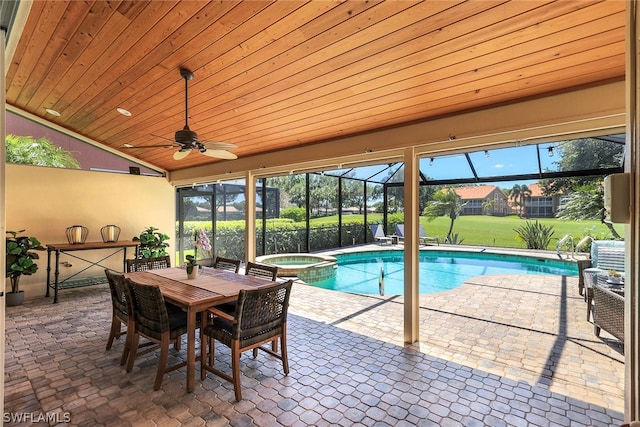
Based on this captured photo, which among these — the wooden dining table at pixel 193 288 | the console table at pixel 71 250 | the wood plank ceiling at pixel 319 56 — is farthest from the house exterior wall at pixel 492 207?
the console table at pixel 71 250

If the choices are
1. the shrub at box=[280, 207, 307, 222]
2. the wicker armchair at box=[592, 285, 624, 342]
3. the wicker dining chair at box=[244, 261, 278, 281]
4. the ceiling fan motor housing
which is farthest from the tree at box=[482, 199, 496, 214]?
the ceiling fan motor housing

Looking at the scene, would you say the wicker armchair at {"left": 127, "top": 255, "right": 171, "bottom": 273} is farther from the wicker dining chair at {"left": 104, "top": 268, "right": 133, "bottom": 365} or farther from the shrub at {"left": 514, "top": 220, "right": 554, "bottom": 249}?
the shrub at {"left": 514, "top": 220, "right": 554, "bottom": 249}

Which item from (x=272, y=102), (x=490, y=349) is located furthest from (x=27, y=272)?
(x=490, y=349)

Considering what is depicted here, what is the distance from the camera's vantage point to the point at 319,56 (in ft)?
7.84

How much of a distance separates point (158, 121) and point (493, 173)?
804 centimetres

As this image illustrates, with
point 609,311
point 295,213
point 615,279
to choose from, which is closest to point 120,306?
point 609,311

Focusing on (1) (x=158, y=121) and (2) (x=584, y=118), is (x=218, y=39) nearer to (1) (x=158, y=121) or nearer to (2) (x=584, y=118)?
(1) (x=158, y=121)

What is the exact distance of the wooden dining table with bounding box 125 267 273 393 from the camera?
2576 millimetres

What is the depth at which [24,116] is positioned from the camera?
4.99 meters

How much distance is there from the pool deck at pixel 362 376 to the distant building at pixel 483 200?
6.55m

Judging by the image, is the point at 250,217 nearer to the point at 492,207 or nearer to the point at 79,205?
the point at 79,205

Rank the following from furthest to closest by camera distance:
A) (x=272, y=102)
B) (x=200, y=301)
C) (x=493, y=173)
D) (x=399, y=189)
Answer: (x=399, y=189) → (x=493, y=173) → (x=272, y=102) → (x=200, y=301)

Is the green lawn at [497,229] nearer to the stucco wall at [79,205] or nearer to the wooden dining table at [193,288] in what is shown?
the stucco wall at [79,205]

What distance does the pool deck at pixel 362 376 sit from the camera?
2.27 m
